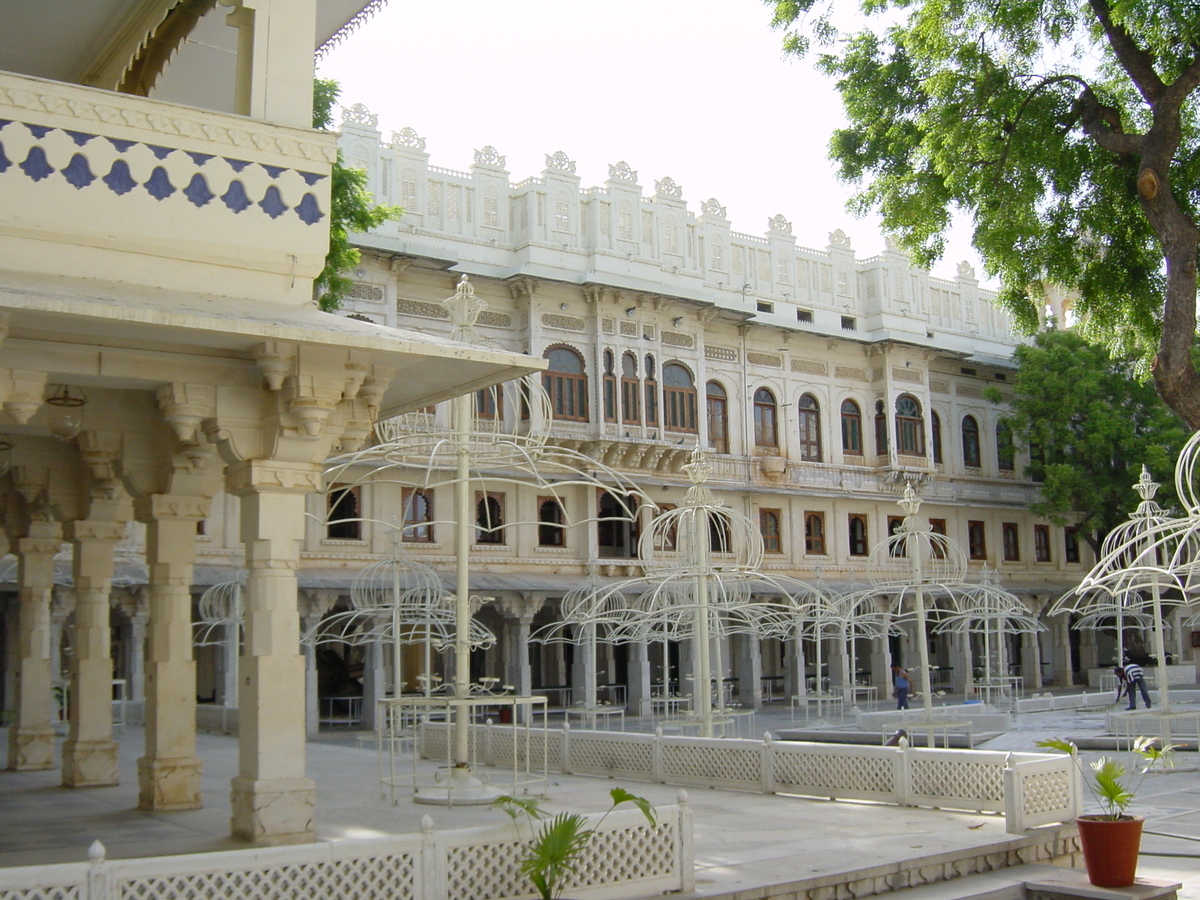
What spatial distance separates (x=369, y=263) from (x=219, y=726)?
10791mm

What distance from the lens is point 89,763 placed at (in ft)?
41.2

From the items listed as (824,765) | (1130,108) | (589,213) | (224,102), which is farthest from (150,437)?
(589,213)

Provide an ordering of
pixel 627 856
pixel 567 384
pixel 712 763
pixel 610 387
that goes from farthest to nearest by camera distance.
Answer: pixel 610 387 → pixel 567 384 → pixel 712 763 → pixel 627 856

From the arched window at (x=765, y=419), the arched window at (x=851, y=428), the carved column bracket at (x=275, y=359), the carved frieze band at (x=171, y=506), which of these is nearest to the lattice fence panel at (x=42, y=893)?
the carved column bracket at (x=275, y=359)

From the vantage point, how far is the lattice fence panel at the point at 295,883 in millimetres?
6297

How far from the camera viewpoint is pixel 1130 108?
1567 centimetres

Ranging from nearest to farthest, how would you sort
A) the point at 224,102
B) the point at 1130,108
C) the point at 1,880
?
the point at 1,880, the point at 224,102, the point at 1130,108

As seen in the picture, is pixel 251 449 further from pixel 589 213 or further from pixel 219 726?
pixel 589 213

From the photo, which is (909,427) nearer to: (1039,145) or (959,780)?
(1039,145)

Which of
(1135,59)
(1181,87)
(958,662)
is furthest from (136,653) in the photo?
(958,662)

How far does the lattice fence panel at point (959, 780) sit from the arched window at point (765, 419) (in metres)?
23.8

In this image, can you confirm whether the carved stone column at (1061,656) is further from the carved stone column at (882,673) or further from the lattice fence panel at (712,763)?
the lattice fence panel at (712,763)

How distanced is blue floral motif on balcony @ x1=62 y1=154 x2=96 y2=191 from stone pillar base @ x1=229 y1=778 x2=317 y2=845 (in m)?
4.14

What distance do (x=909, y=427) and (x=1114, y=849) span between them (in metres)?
30.5
